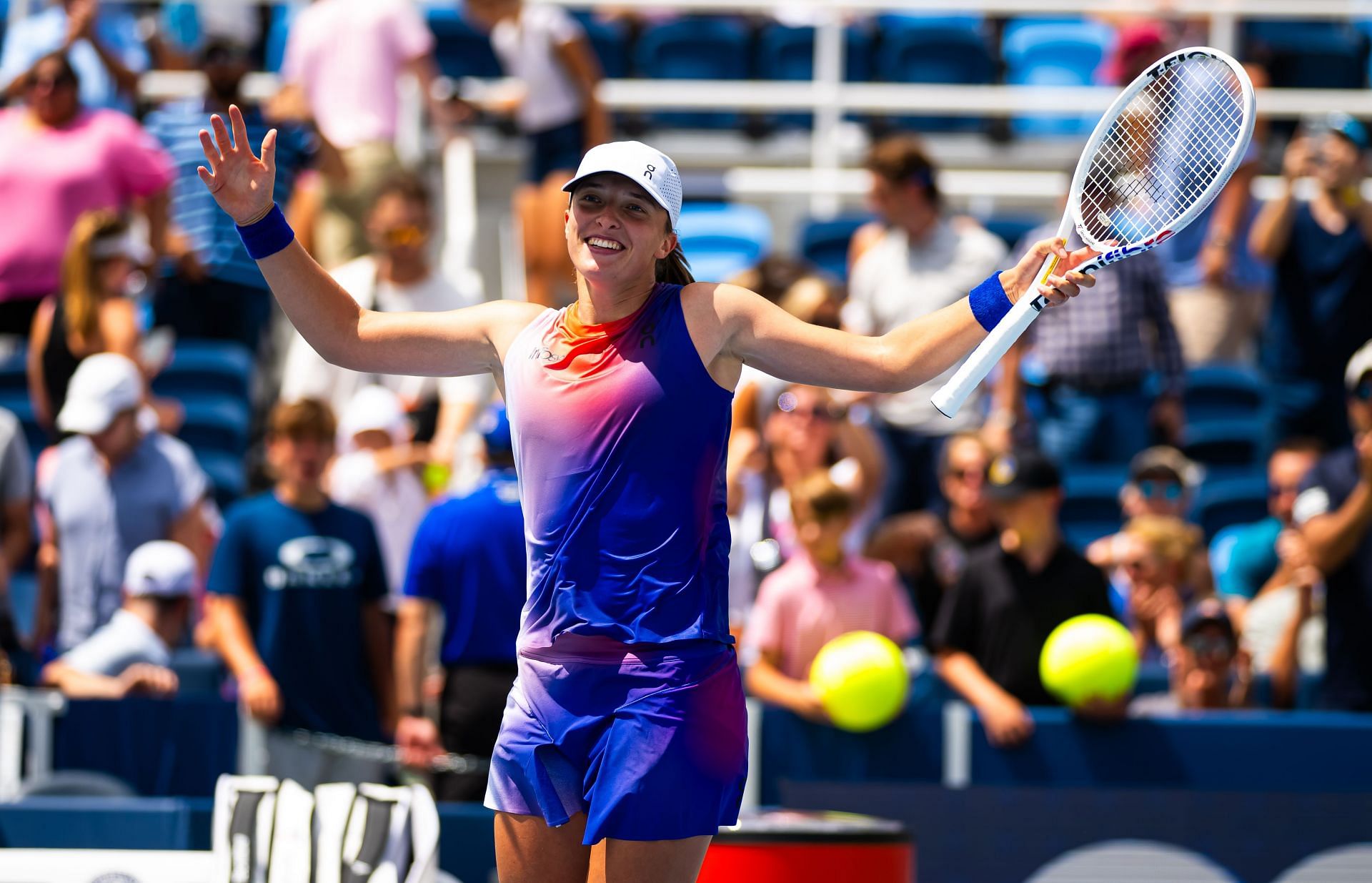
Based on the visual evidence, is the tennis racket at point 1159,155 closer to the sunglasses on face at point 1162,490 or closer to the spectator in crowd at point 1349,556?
the spectator in crowd at point 1349,556

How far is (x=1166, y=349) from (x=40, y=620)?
5.07 meters

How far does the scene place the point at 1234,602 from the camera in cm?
791

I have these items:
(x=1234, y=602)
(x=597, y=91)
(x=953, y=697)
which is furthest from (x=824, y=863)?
(x=597, y=91)

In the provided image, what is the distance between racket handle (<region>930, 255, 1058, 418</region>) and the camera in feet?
11.8

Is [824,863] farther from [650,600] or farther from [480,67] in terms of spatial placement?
[480,67]

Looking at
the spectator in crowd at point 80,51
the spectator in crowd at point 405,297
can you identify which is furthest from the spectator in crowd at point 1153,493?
the spectator in crowd at point 80,51

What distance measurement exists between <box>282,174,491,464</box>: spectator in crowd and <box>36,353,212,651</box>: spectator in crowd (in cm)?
102

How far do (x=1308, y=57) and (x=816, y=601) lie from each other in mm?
6670

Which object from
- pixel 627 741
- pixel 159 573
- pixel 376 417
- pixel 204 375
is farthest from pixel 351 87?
pixel 627 741

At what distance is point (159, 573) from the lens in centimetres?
679

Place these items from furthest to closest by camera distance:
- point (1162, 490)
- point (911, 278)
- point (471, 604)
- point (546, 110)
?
point (546, 110)
point (911, 278)
point (1162, 490)
point (471, 604)

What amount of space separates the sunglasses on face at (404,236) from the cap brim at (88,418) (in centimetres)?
160

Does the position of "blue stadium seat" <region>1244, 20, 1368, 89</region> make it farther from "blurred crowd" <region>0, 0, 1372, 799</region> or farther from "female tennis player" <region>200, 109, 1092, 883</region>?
"female tennis player" <region>200, 109, 1092, 883</region>

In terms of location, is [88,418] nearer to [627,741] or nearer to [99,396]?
[99,396]
